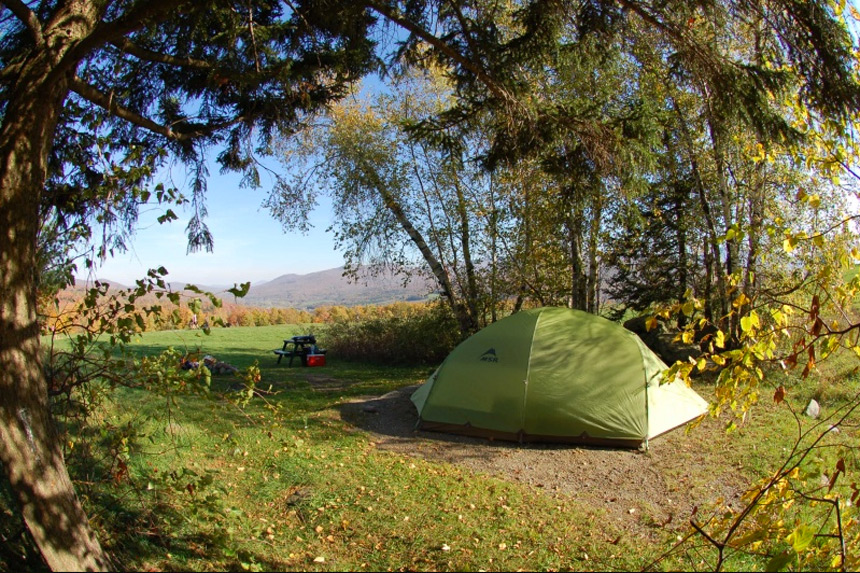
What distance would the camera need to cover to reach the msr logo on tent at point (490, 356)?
8.34m

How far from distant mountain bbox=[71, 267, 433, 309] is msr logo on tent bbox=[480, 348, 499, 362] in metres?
3.68

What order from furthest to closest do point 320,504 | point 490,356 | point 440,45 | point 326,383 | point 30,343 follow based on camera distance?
point 326,383
point 490,356
point 320,504
point 440,45
point 30,343

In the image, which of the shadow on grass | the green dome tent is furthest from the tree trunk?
the green dome tent

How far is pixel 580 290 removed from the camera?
13.5 metres

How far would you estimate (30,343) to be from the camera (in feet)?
10.2

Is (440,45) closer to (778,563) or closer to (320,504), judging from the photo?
(320,504)

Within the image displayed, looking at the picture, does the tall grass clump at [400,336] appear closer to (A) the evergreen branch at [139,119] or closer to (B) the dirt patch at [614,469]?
(B) the dirt patch at [614,469]

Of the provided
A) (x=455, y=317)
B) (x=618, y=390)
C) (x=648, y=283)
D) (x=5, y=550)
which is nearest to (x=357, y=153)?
(x=455, y=317)

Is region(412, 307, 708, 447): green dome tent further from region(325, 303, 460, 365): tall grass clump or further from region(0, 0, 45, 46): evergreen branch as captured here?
region(325, 303, 460, 365): tall grass clump

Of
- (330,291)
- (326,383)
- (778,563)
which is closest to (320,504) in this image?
(778,563)

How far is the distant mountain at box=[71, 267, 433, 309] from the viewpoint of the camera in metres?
15.9

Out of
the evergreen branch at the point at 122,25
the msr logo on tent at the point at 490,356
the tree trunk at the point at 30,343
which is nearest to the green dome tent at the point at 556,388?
the msr logo on tent at the point at 490,356

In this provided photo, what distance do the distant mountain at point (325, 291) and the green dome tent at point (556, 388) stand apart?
352cm

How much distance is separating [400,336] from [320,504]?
444 inches
